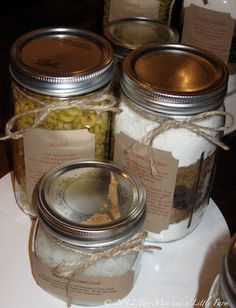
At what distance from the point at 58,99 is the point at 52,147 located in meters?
0.06

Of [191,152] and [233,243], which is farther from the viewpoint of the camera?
[191,152]

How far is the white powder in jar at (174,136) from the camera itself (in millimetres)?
514

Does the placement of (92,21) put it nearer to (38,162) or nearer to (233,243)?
(38,162)

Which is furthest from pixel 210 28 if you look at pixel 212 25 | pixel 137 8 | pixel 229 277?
pixel 229 277

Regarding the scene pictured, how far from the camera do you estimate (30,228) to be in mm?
594

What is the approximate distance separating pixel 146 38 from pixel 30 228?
0.28 meters

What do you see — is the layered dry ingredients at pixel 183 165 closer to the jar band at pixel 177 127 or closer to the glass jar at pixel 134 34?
the jar band at pixel 177 127

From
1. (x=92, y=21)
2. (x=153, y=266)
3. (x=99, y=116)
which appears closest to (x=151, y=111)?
(x=99, y=116)

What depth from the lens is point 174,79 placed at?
530 mm

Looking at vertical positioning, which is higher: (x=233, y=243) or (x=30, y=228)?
(x=233, y=243)

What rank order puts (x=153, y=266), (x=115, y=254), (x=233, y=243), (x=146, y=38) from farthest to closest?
(x=146, y=38) < (x=153, y=266) < (x=115, y=254) < (x=233, y=243)

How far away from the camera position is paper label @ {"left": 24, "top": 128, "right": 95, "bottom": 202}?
1.74 feet

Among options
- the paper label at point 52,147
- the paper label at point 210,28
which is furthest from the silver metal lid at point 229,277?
the paper label at point 210,28

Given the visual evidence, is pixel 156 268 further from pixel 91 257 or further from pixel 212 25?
pixel 212 25
